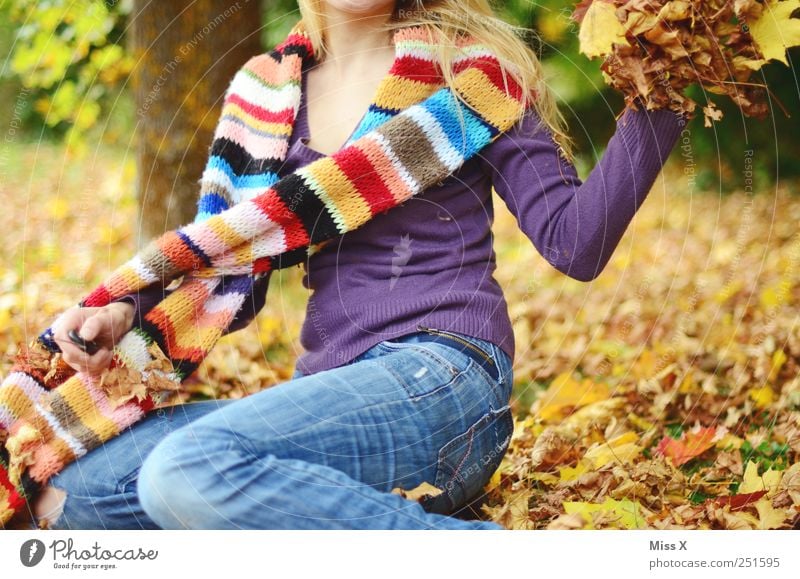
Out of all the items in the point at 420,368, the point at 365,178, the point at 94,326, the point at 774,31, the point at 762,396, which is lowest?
the point at 762,396

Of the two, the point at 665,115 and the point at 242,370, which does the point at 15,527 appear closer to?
the point at 242,370

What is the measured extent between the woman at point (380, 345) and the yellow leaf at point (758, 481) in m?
0.44

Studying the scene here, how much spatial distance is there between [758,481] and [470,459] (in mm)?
533

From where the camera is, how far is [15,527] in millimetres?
1303

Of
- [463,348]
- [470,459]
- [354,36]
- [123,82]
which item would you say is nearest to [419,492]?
[470,459]

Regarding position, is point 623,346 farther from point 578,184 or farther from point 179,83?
point 179,83

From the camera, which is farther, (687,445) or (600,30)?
(687,445)

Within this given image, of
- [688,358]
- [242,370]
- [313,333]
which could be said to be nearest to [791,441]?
[688,358]

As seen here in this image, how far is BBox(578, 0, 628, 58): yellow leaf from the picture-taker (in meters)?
1.14

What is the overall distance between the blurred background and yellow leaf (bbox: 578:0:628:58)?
1.21 feet

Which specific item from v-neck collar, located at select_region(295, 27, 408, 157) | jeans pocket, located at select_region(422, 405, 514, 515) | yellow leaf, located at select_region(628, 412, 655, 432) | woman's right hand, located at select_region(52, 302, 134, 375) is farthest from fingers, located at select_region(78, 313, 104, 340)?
yellow leaf, located at select_region(628, 412, 655, 432)

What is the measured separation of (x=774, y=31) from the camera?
3.85 feet

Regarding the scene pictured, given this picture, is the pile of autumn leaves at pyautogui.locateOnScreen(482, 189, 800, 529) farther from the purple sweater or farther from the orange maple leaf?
the purple sweater
